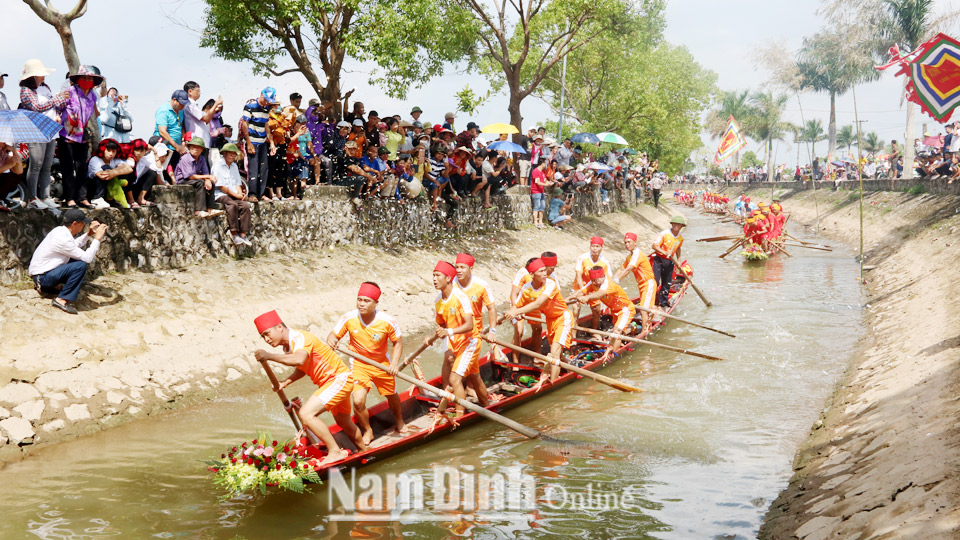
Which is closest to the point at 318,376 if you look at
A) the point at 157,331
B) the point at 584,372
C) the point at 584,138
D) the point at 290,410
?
the point at 290,410

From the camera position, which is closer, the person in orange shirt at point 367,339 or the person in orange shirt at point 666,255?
the person in orange shirt at point 367,339

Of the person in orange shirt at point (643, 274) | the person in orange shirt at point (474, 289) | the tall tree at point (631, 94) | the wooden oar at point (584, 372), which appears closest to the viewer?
the person in orange shirt at point (474, 289)

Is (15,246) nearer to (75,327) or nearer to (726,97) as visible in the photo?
(75,327)

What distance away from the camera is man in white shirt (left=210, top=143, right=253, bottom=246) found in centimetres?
1357

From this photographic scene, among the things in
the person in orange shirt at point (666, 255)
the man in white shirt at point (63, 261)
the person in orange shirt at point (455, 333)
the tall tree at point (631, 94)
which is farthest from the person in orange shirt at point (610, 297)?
the tall tree at point (631, 94)

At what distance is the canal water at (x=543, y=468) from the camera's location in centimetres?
710

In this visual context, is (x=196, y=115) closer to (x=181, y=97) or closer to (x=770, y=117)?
(x=181, y=97)

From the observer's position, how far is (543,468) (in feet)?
28.8

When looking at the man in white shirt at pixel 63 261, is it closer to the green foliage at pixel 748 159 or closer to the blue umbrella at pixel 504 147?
the blue umbrella at pixel 504 147

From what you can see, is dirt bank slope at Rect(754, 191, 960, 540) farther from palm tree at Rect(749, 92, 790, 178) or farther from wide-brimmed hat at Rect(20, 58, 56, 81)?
palm tree at Rect(749, 92, 790, 178)

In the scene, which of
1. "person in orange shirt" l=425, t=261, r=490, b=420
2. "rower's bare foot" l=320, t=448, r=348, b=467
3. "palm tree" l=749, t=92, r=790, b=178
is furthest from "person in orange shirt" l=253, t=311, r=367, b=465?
"palm tree" l=749, t=92, r=790, b=178

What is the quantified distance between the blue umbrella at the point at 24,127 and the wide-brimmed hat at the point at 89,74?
1.35m

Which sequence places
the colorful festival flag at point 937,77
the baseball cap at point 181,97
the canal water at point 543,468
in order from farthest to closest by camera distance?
the colorful festival flag at point 937,77, the baseball cap at point 181,97, the canal water at point 543,468

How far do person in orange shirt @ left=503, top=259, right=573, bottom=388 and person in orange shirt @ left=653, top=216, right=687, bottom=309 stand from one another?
4.92 meters
